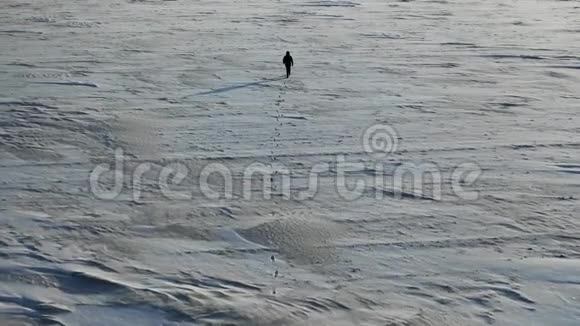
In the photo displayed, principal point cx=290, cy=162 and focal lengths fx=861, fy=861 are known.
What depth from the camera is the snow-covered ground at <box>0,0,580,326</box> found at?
5145mm

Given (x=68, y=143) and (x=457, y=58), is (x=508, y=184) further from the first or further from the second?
(x=457, y=58)

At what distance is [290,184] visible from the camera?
7121 mm

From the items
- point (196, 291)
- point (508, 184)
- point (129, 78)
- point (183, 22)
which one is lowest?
point (196, 291)

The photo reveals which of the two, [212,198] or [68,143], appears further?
[68,143]

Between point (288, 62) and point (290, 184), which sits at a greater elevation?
point (288, 62)

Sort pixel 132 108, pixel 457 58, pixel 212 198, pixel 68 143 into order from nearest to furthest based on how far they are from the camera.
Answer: pixel 212 198, pixel 68 143, pixel 132 108, pixel 457 58

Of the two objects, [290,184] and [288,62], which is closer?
[290,184]

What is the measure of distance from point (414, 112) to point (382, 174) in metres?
2.24

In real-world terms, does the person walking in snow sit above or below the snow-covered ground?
above

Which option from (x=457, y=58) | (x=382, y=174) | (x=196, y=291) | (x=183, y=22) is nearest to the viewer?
(x=196, y=291)

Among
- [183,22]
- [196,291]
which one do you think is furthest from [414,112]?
[183,22]

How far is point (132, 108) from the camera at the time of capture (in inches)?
370

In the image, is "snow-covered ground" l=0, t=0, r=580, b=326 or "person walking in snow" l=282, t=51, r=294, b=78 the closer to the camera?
"snow-covered ground" l=0, t=0, r=580, b=326

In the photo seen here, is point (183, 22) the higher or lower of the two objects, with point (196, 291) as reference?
higher
